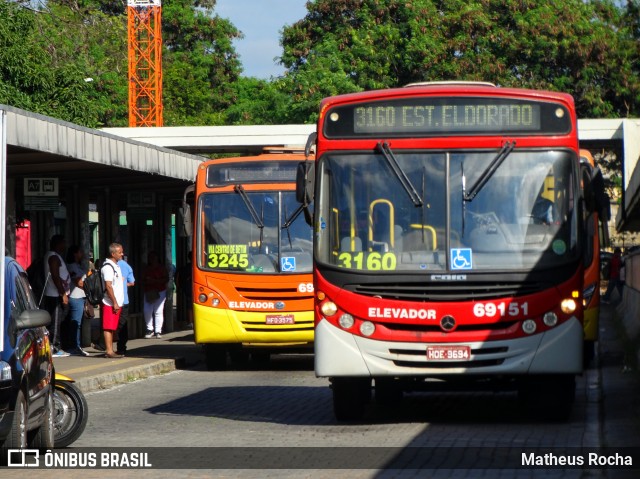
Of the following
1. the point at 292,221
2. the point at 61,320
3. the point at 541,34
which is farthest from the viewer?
the point at 541,34

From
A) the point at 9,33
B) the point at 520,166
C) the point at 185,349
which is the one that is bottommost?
the point at 185,349

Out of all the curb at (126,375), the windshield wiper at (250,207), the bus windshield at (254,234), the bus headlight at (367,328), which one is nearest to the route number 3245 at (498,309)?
the bus headlight at (367,328)

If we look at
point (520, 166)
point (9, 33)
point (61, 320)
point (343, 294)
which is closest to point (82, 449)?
point (343, 294)

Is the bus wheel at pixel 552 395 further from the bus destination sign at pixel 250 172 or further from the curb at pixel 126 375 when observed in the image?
the bus destination sign at pixel 250 172

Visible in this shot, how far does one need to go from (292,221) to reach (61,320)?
4.61 meters

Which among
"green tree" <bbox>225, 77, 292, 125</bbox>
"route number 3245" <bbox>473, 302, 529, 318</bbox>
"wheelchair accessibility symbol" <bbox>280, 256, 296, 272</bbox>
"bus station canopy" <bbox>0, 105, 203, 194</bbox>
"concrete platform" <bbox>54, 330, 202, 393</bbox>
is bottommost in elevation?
"concrete platform" <bbox>54, 330, 202, 393</bbox>

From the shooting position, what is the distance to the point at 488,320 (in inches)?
504

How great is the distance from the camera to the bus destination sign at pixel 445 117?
1324 cm

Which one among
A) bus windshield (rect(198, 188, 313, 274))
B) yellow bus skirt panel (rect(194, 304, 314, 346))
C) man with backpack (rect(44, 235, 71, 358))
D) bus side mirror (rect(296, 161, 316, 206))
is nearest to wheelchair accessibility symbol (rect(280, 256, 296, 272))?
bus windshield (rect(198, 188, 313, 274))

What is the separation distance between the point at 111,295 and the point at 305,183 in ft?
31.1

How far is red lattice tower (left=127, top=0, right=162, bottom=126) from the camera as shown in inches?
2741

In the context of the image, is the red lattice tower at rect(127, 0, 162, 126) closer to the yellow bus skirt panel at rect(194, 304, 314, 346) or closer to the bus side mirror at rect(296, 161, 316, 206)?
the yellow bus skirt panel at rect(194, 304, 314, 346)

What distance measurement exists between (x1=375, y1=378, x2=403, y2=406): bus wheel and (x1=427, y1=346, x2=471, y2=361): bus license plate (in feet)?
4.25

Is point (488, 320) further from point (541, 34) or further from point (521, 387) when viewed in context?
point (541, 34)
